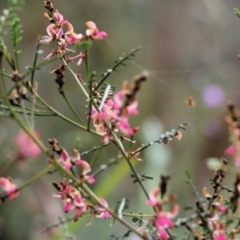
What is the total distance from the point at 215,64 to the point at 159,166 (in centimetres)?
123

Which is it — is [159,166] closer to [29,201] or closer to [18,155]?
[29,201]

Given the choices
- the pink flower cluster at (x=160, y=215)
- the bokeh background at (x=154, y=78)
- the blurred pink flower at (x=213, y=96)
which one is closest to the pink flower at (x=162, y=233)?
the pink flower cluster at (x=160, y=215)

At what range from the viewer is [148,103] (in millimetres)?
2488

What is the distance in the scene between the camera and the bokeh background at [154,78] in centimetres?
202

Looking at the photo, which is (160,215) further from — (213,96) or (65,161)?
(213,96)

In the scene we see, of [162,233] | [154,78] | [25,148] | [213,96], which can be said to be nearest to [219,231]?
[162,233]

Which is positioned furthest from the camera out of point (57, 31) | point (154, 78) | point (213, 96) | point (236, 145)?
point (154, 78)

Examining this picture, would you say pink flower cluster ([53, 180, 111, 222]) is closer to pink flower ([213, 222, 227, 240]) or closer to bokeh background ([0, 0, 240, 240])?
pink flower ([213, 222, 227, 240])

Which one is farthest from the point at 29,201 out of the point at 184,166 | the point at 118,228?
the point at 184,166

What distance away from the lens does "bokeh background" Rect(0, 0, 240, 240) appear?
2.02 meters

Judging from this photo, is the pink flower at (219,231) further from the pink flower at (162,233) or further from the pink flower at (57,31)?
the pink flower at (57,31)

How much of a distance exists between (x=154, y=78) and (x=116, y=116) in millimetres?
2288

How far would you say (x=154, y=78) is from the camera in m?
2.61

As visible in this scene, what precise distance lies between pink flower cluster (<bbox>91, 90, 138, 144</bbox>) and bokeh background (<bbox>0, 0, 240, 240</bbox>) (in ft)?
4.25
